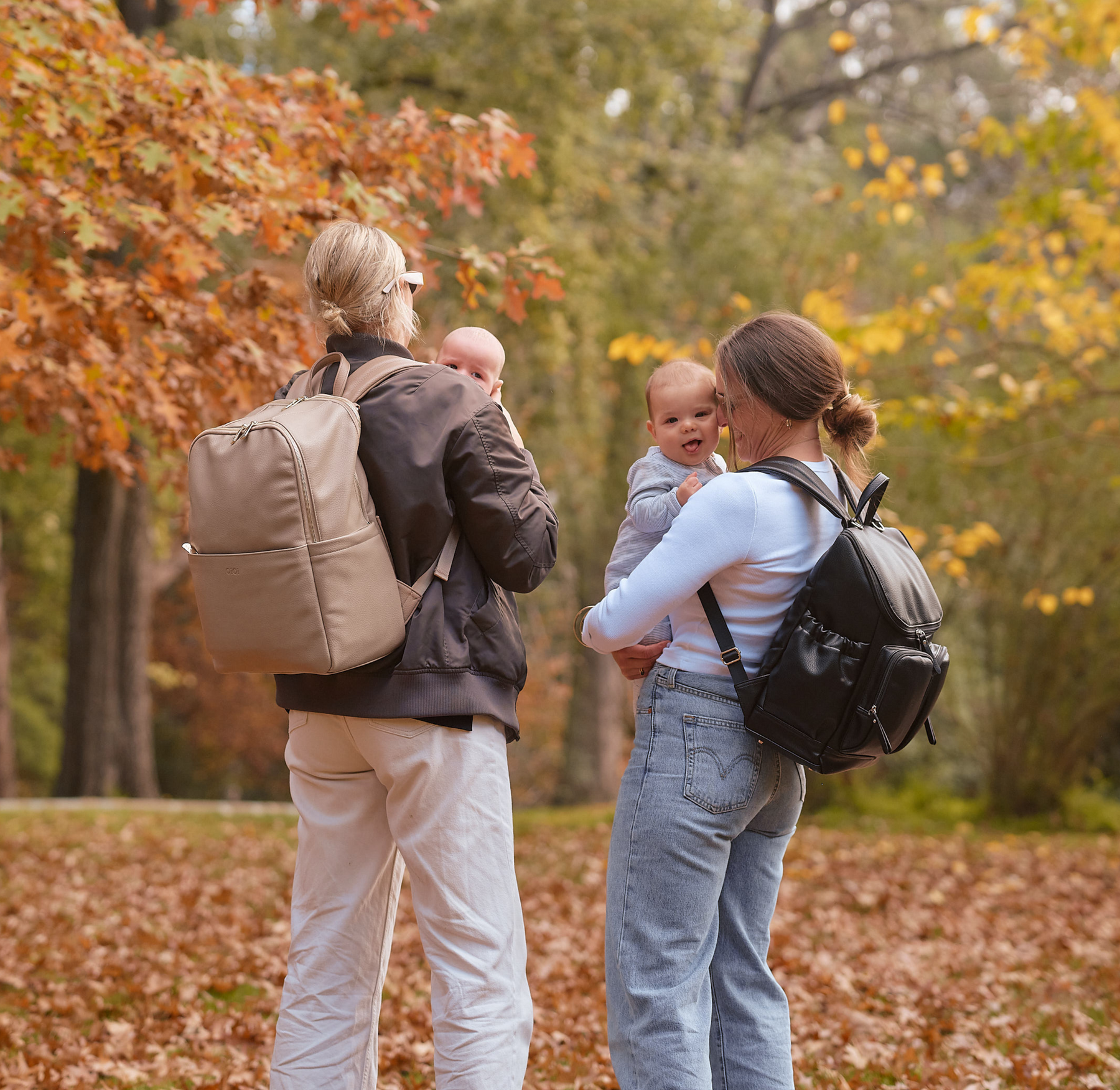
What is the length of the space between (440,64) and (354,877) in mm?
9705

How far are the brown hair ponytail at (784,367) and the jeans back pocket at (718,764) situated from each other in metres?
0.62

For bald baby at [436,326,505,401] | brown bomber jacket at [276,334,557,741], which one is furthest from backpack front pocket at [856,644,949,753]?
bald baby at [436,326,505,401]

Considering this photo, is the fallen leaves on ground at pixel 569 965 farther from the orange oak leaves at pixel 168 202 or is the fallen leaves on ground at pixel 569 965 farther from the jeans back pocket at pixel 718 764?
the orange oak leaves at pixel 168 202

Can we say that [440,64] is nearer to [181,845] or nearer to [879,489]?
[181,845]

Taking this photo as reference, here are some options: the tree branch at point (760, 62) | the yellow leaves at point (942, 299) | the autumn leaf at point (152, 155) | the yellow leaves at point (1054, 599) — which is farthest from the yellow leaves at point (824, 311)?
the tree branch at point (760, 62)

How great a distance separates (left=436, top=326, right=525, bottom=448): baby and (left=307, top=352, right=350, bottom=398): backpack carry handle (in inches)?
9.2

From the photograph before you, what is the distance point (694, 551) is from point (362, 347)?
2.67ft

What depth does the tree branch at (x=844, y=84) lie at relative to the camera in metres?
15.7

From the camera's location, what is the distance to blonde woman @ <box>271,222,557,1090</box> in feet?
7.05

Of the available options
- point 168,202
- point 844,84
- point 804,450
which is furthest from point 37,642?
point 804,450

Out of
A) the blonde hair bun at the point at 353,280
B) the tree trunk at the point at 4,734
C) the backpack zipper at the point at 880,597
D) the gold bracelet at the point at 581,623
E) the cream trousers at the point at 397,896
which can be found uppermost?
the blonde hair bun at the point at 353,280

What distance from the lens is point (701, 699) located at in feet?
6.98

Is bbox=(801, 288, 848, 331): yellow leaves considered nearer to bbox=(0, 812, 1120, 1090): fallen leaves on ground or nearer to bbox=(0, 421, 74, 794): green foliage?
bbox=(0, 812, 1120, 1090): fallen leaves on ground

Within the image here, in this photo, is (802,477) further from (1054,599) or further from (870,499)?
(1054,599)
